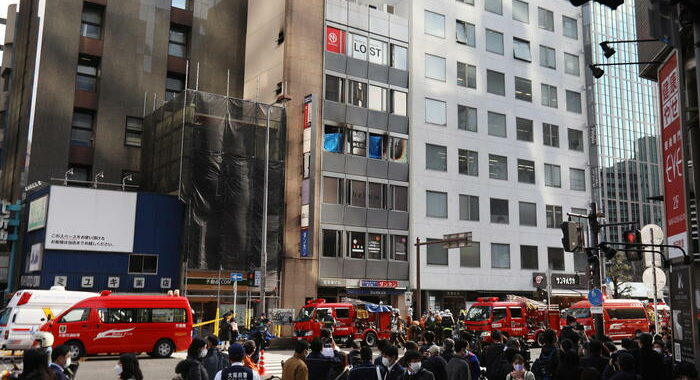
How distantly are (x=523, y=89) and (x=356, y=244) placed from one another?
2127cm

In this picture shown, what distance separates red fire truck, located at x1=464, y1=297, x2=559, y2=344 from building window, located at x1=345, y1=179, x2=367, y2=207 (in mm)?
12388

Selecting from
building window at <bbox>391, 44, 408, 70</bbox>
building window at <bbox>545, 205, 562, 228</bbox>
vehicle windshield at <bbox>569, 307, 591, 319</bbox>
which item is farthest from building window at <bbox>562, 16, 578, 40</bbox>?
vehicle windshield at <bbox>569, 307, 591, 319</bbox>

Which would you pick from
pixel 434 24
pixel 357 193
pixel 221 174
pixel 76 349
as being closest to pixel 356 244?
pixel 357 193

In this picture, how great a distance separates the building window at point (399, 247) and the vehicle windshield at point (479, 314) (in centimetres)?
1186

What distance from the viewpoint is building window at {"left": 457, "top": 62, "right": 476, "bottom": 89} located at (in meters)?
50.0

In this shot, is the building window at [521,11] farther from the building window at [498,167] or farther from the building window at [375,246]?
the building window at [375,246]

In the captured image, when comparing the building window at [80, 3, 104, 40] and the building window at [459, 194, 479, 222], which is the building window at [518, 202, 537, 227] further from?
the building window at [80, 3, 104, 40]

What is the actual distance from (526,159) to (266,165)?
80.4 feet

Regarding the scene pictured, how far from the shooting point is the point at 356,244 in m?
42.6

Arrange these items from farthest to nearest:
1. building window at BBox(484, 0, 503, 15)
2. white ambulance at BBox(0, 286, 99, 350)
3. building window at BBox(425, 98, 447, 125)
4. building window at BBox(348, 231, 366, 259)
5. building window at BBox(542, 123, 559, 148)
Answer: building window at BBox(542, 123, 559, 148)
building window at BBox(484, 0, 503, 15)
building window at BBox(425, 98, 447, 125)
building window at BBox(348, 231, 366, 259)
white ambulance at BBox(0, 286, 99, 350)

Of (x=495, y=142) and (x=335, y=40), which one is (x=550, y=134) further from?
(x=335, y=40)

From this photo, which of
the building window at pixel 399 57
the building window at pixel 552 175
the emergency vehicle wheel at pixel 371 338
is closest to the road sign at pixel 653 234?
the emergency vehicle wheel at pixel 371 338

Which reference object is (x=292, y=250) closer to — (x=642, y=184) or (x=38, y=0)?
(x=38, y=0)

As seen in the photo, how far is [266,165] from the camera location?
120 ft
